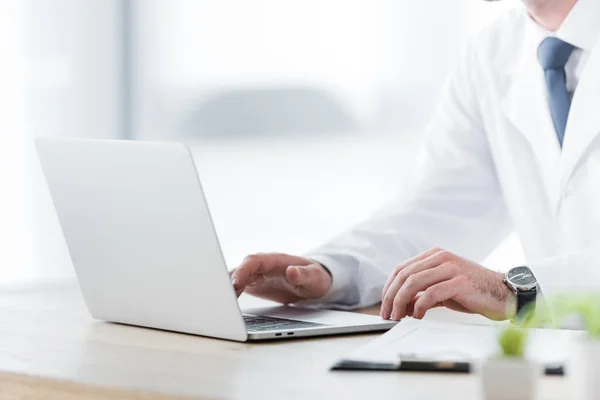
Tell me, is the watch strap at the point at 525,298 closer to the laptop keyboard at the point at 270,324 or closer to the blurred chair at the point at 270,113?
the laptop keyboard at the point at 270,324

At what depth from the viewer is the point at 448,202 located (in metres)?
1.98

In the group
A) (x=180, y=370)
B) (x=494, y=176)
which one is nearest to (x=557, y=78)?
(x=494, y=176)

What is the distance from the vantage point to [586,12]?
1843 millimetres

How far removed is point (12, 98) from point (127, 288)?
9.14 ft

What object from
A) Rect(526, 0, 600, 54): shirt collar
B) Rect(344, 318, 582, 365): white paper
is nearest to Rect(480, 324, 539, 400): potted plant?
Rect(344, 318, 582, 365): white paper

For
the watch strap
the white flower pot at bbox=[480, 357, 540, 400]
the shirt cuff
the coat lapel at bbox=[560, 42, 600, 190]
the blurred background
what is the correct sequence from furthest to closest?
the blurred background
the coat lapel at bbox=[560, 42, 600, 190]
the shirt cuff
the watch strap
the white flower pot at bbox=[480, 357, 540, 400]

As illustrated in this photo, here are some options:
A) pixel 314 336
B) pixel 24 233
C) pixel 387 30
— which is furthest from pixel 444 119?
pixel 24 233

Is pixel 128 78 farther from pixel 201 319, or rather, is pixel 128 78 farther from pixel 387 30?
pixel 201 319

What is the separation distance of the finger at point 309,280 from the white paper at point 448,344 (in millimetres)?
315

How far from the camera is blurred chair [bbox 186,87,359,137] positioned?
4309 mm

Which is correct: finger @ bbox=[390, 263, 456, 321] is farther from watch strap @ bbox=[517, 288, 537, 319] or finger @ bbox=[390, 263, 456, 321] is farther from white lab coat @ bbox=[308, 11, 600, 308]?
white lab coat @ bbox=[308, 11, 600, 308]

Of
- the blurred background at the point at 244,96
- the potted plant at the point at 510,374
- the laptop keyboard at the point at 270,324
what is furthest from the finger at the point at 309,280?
the blurred background at the point at 244,96

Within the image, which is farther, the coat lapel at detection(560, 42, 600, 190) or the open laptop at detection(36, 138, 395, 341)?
the coat lapel at detection(560, 42, 600, 190)

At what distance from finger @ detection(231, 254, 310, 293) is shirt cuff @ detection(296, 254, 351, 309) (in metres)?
0.07
